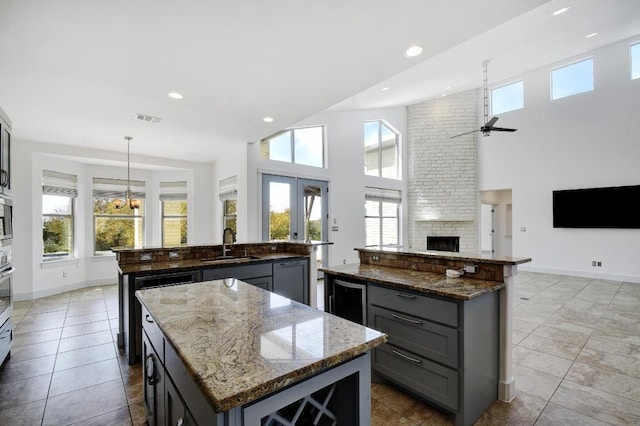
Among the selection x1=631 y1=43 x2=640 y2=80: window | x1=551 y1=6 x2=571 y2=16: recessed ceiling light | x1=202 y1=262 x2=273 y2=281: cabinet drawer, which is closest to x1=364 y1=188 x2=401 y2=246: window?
x1=202 y1=262 x2=273 y2=281: cabinet drawer

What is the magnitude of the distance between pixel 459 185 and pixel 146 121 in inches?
288

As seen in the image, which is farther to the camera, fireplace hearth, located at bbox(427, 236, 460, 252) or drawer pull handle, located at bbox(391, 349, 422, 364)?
fireplace hearth, located at bbox(427, 236, 460, 252)

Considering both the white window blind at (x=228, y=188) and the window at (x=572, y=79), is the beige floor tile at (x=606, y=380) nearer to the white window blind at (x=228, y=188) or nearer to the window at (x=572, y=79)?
the white window blind at (x=228, y=188)

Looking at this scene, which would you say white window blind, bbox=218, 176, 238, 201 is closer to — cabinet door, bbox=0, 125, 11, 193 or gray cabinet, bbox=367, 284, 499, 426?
cabinet door, bbox=0, 125, 11, 193

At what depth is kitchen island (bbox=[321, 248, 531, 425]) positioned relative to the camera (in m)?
1.87

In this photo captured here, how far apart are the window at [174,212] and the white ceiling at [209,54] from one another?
2.13 metres

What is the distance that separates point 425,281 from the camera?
7.18 ft

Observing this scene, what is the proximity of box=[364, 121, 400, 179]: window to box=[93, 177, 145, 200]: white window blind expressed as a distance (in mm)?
5244

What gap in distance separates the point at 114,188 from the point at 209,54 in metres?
5.21

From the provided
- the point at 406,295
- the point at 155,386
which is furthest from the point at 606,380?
the point at 155,386

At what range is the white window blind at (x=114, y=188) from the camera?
6079 mm

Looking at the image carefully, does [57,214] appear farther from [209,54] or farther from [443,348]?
[443,348]

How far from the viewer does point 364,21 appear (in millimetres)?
2031

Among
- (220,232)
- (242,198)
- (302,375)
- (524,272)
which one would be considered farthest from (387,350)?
(524,272)
